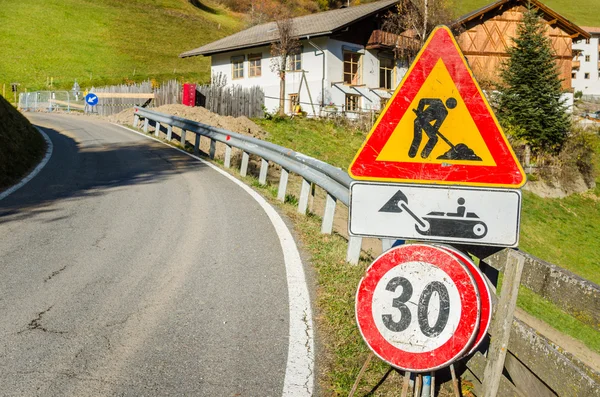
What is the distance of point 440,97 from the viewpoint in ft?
11.7

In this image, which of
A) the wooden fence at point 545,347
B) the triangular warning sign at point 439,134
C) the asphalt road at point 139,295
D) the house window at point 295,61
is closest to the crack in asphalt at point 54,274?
the asphalt road at point 139,295

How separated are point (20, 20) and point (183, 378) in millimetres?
76577

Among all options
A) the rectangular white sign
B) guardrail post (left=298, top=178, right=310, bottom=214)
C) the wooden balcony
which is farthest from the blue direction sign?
the rectangular white sign

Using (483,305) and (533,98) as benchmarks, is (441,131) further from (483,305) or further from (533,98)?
(533,98)

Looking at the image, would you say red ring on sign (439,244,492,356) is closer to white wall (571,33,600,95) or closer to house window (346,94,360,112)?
house window (346,94,360,112)

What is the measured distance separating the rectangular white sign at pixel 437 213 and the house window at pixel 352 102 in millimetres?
34785

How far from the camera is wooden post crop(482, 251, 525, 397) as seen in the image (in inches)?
132

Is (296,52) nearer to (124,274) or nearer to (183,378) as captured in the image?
(124,274)

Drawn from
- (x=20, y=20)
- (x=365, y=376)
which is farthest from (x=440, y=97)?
(x=20, y=20)

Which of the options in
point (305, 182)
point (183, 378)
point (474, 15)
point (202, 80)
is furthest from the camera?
point (202, 80)

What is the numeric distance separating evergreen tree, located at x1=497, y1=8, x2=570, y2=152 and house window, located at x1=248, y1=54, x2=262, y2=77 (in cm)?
1528

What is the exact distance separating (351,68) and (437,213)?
120ft

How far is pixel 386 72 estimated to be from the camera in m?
41.5

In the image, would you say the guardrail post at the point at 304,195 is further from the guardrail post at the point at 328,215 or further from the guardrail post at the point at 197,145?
the guardrail post at the point at 197,145
